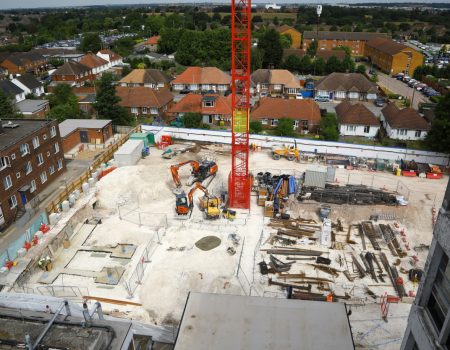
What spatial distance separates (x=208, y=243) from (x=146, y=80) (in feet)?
146

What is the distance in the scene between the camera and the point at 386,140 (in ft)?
137

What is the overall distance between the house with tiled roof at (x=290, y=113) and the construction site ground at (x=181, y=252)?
1298cm

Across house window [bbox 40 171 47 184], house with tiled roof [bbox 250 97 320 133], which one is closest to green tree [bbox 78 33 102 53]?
house with tiled roof [bbox 250 97 320 133]

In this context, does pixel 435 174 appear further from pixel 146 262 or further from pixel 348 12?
pixel 348 12

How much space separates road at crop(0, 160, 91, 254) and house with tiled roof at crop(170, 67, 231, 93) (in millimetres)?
30286

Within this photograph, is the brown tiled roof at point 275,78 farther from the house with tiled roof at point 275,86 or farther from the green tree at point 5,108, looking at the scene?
the green tree at point 5,108

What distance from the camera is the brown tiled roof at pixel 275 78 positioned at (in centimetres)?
5966

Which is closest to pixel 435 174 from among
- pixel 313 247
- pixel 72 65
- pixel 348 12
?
pixel 313 247

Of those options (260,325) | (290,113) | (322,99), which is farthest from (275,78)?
(260,325)

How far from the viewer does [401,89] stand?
219 feet

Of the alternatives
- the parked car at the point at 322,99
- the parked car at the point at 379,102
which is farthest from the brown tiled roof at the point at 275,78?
the parked car at the point at 379,102

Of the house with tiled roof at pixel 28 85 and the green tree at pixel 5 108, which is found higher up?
the green tree at pixel 5 108

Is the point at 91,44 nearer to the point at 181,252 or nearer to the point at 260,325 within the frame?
the point at 181,252

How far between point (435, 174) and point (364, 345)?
67.9 feet
